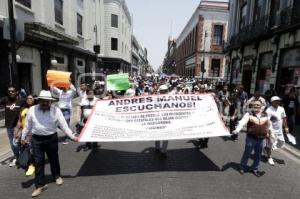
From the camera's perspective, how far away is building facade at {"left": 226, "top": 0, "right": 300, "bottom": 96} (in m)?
11.8

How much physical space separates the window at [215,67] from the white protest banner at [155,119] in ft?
112

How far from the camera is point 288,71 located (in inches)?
486

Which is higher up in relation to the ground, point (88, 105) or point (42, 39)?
point (42, 39)

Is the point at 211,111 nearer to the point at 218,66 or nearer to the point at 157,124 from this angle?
the point at 157,124

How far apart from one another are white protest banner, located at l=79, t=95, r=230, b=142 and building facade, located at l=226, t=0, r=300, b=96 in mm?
8303

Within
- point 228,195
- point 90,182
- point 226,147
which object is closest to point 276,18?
point 226,147

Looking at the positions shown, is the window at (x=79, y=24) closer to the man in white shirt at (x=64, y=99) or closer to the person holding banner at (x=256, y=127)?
the man in white shirt at (x=64, y=99)

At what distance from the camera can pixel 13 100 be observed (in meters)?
4.99

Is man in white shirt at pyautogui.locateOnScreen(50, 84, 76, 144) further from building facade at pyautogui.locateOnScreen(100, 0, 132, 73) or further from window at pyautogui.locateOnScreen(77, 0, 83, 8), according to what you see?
building facade at pyautogui.locateOnScreen(100, 0, 132, 73)

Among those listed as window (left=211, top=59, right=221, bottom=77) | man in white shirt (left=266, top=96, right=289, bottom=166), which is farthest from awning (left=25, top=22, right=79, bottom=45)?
window (left=211, top=59, right=221, bottom=77)

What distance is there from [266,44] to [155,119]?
1271cm

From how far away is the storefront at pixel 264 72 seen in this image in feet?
47.8

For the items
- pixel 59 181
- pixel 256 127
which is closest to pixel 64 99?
pixel 59 181

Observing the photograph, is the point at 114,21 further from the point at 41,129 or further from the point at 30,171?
the point at 41,129
